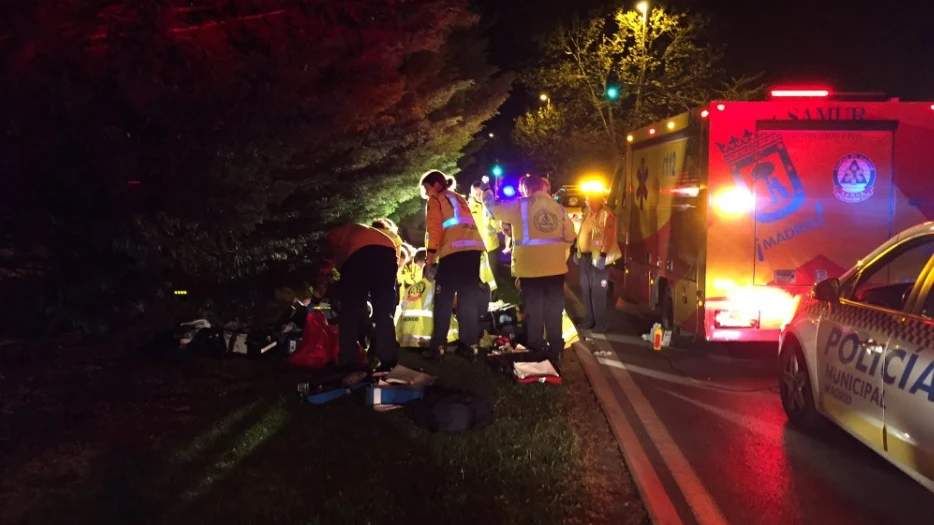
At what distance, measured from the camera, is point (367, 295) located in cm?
774

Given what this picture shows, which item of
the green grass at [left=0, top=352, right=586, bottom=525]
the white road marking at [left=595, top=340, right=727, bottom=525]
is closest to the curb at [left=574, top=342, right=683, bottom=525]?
the white road marking at [left=595, top=340, right=727, bottom=525]

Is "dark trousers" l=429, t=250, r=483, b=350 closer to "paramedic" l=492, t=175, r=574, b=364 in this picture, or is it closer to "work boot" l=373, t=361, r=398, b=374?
"paramedic" l=492, t=175, r=574, b=364

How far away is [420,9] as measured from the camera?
8938mm

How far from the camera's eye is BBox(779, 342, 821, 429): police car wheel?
625 centimetres

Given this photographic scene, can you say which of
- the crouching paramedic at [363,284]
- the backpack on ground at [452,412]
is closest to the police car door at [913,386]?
the backpack on ground at [452,412]

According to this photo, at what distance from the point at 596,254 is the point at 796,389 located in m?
4.20

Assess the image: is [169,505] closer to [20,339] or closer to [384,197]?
[20,339]

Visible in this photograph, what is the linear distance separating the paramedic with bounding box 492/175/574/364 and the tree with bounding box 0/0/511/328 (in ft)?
6.59

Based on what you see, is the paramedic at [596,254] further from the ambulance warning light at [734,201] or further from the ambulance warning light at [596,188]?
the ambulance warning light at [734,201]

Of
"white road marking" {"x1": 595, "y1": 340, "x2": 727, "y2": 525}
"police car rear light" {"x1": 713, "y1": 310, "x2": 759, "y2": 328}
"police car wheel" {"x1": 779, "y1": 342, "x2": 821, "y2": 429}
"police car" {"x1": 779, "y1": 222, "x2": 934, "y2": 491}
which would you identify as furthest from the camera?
"police car rear light" {"x1": 713, "y1": 310, "x2": 759, "y2": 328}

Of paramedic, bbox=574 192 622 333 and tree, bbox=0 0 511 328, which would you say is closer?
tree, bbox=0 0 511 328

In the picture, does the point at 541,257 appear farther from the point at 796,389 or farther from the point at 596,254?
the point at 796,389

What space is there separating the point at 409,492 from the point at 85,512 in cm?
171

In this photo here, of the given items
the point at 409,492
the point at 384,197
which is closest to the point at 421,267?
the point at 384,197
